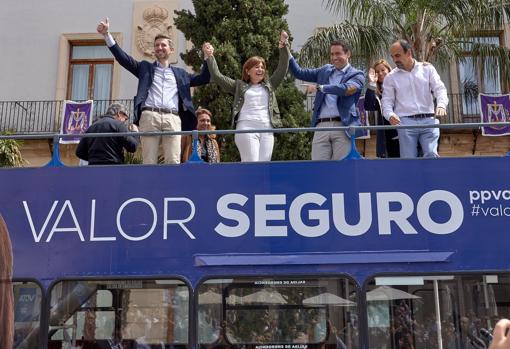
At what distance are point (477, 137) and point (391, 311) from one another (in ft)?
39.7

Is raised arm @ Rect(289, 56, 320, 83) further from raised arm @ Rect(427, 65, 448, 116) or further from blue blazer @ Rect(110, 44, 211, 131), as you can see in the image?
raised arm @ Rect(427, 65, 448, 116)

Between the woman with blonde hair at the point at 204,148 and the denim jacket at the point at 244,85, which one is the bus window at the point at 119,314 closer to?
the woman with blonde hair at the point at 204,148

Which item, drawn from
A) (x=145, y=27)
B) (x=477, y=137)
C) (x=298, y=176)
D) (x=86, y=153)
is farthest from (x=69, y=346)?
(x=145, y=27)

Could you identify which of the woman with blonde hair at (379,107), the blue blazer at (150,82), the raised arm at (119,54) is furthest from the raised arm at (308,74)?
the raised arm at (119,54)

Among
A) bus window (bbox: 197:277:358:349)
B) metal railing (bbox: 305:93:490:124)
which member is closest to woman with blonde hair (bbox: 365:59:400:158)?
bus window (bbox: 197:277:358:349)

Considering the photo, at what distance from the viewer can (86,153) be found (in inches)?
235

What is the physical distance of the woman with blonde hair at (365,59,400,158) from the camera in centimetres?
605

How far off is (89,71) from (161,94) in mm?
14008

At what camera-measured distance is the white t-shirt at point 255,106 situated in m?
6.11

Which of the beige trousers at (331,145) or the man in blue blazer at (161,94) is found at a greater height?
the man in blue blazer at (161,94)

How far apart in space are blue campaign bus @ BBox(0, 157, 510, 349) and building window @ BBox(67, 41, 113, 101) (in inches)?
552

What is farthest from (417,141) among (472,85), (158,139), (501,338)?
(472,85)

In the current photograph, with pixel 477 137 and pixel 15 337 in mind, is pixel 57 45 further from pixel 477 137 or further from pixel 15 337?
pixel 15 337

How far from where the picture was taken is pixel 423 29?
1363 cm
